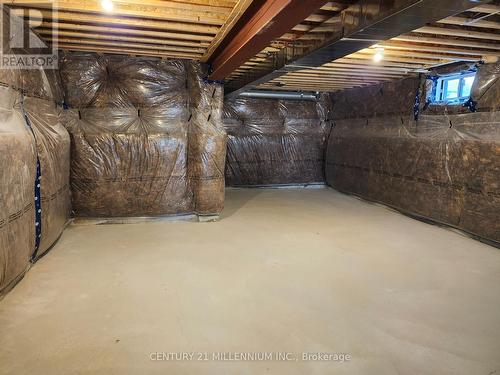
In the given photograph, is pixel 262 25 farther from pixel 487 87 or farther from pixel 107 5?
pixel 487 87

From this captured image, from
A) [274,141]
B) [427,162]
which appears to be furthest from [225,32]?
[274,141]

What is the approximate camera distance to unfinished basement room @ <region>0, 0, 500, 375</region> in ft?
5.99

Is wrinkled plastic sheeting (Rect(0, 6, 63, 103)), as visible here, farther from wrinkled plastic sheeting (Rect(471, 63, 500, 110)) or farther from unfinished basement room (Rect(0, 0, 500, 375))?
wrinkled plastic sheeting (Rect(471, 63, 500, 110))

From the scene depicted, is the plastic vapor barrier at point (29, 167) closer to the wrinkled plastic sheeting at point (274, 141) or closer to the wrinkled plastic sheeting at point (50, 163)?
the wrinkled plastic sheeting at point (50, 163)

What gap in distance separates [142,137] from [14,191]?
188 centimetres

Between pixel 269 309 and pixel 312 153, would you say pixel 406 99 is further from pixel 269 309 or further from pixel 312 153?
pixel 269 309

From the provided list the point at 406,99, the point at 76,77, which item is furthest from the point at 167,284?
the point at 406,99

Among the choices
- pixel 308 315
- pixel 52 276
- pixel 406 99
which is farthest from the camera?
pixel 406 99

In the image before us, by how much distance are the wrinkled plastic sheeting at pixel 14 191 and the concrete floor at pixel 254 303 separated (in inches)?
8.9

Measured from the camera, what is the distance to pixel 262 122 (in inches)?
269

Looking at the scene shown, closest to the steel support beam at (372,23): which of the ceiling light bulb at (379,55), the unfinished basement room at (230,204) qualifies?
the unfinished basement room at (230,204)

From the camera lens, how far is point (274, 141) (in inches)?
272

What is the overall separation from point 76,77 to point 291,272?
3252 millimetres

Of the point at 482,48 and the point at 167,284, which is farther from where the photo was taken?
the point at 482,48
